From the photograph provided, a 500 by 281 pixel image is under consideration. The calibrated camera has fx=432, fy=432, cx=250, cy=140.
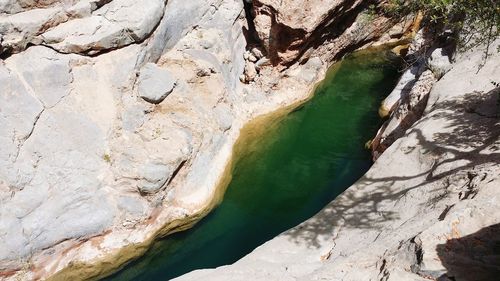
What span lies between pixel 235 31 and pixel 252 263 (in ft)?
33.3

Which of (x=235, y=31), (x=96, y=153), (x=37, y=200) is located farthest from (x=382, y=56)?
(x=37, y=200)

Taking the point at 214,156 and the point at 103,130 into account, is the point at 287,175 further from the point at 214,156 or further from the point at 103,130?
the point at 103,130

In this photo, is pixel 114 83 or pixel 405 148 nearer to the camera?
pixel 405 148

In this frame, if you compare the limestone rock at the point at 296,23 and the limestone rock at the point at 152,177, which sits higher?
the limestone rock at the point at 296,23

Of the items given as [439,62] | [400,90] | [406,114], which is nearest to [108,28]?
[406,114]

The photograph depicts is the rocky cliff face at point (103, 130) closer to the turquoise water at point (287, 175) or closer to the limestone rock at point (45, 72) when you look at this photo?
the limestone rock at point (45, 72)

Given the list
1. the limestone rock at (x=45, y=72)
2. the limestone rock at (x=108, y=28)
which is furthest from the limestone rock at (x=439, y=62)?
the limestone rock at (x=45, y=72)

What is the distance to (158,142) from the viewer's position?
12.9 metres

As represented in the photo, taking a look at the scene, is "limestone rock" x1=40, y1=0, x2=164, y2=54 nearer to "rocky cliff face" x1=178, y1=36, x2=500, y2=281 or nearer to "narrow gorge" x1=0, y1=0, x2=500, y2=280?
"narrow gorge" x1=0, y1=0, x2=500, y2=280

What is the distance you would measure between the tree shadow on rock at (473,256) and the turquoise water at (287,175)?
6.33 meters

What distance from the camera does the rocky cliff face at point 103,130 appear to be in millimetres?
11094

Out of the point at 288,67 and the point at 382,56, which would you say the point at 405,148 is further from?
the point at 382,56

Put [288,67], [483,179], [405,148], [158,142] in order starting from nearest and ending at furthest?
[483,179] < [405,148] < [158,142] < [288,67]

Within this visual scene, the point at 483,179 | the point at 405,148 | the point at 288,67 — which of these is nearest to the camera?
the point at 483,179
